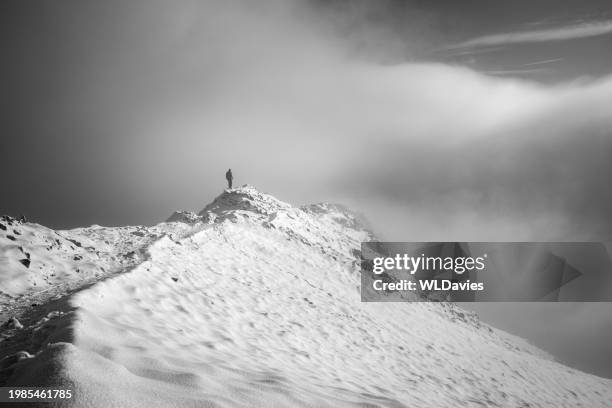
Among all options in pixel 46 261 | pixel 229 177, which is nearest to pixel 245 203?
pixel 229 177

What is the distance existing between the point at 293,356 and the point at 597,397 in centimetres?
2674

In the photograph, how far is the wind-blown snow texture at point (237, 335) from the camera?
4199 mm

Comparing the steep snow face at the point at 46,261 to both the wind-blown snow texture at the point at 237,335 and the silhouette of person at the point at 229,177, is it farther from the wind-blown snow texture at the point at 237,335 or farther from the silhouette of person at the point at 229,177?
the silhouette of person at the point at 229,177

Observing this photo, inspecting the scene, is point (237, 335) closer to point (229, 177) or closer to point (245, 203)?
point (245, 203)

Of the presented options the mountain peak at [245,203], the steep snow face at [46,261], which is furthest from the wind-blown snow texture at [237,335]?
the mountain peak at [245,203]

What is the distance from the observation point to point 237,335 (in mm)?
8641

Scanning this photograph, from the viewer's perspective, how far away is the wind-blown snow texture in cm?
420

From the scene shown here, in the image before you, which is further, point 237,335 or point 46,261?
point 46,261

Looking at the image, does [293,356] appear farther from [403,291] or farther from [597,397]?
[597,397]

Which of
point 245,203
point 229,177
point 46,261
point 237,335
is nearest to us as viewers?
point 237,335

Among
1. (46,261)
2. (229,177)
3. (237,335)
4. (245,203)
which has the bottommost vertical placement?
(237,335)

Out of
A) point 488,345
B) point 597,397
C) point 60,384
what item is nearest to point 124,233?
point 60,384

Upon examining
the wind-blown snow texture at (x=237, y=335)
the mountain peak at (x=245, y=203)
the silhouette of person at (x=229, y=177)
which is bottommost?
the wind-blown snow texture at (x=237, y=335)

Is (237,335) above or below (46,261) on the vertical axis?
below
